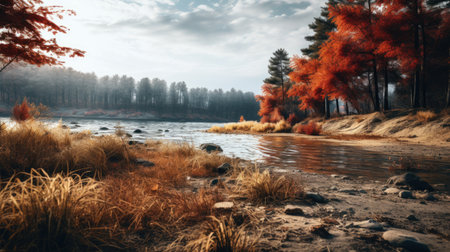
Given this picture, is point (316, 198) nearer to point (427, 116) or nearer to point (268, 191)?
point (268, 191)

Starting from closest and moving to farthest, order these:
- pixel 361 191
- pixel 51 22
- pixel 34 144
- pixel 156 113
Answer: pixel 361 191
pixel 34 144
pixel 51 22
pixel 156 113

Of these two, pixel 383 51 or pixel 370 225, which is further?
pixel 383 51

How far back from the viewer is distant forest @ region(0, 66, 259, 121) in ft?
221

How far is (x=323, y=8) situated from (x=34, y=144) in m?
30.5

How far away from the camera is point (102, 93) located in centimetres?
8388

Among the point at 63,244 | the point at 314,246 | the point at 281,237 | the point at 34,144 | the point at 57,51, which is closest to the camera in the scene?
the point at 63,244

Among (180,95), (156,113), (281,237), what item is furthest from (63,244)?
(180,95)

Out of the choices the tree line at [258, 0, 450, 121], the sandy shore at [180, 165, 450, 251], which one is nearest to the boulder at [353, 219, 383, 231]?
the sandy shore at [180, 165, 450, 251]

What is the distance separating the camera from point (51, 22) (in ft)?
19.5

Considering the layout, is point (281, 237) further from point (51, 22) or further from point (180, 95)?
point (180, 95)

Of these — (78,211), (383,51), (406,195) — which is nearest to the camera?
(78,211)

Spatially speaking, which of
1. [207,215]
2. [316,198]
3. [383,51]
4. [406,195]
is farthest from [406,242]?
[383,51]

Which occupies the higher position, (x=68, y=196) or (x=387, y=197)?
(x=68, y=196)

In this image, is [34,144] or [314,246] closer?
[314,246]
